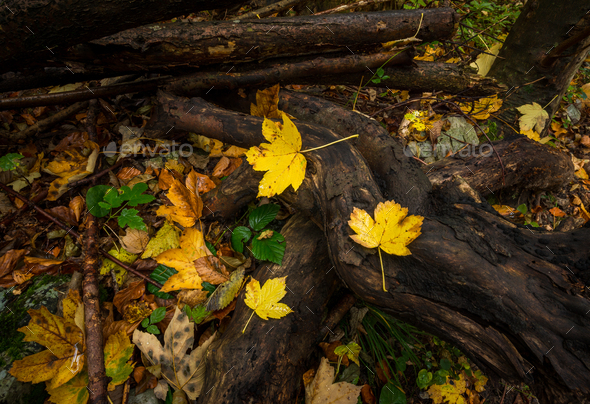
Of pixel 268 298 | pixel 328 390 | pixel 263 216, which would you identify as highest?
pixel 263 216

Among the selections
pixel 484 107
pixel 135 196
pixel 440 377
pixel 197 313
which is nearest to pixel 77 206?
pixel 135 196

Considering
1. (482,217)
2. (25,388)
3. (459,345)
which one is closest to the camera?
(459,345)

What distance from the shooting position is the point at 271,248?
65.8 inches

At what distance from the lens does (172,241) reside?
6.53ft

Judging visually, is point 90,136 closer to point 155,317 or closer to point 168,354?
point 155,317

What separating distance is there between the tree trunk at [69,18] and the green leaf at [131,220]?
1.07 meters

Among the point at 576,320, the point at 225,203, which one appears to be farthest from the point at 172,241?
the point at 576,320

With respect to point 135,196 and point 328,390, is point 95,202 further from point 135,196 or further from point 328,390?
point 328,390

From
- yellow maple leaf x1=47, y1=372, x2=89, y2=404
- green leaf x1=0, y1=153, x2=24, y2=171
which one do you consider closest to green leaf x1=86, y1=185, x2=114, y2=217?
green leaf x1=0, y1=153, x2=24, y2=171

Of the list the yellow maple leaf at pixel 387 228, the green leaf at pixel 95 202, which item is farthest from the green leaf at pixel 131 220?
the yellow maple leaf at pixel 387 228

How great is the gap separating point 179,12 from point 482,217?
1973 millimetres

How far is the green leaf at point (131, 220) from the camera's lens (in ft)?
6.12

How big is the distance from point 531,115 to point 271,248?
3.25 m

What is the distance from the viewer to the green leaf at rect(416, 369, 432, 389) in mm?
1712
